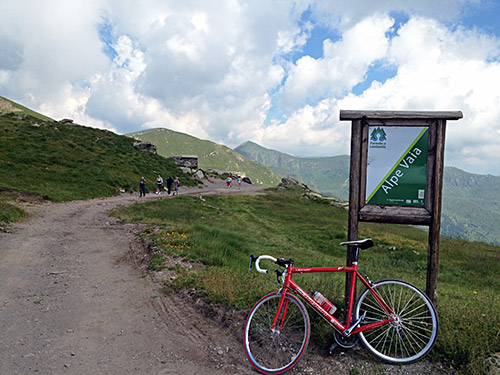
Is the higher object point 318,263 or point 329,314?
point 329,314

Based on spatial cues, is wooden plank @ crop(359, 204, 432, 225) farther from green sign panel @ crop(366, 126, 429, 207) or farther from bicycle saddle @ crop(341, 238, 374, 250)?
bicycle saddle @ crop(341, 238, 374, 250)

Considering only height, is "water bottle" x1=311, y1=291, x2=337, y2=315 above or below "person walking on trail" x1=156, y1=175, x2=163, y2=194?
below

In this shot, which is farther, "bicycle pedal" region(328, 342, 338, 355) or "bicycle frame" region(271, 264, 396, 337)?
"bicycle pedal" region(328, 342, 338, 355)

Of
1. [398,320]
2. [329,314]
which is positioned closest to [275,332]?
[329,314]

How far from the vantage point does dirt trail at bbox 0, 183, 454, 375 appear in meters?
4.51

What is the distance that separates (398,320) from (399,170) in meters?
2.30

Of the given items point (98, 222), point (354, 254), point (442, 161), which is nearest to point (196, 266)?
point (354, 254)

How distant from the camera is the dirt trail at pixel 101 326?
4.51m

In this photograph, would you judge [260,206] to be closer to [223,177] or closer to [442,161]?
[442,161]

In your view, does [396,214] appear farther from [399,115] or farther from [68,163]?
[68,163]

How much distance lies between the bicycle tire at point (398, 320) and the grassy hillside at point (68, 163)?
2392 cm

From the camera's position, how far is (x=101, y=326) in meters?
5.69

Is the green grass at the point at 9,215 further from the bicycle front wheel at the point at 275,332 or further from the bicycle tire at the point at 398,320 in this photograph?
the bicycle tire at the point at 398,320

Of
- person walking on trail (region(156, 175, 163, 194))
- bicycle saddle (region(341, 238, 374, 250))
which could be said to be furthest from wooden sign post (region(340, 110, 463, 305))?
person walking on trail (region(156, 175, 163, 194))
